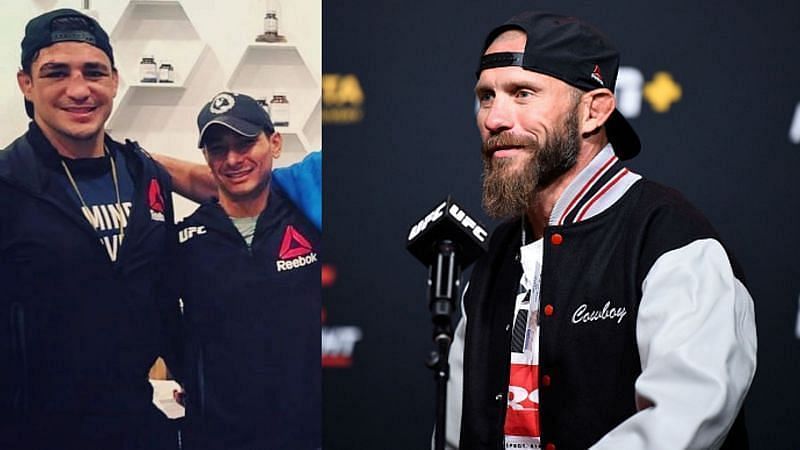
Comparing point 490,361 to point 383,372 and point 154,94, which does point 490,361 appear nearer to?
point 383,372

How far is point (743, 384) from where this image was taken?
1.81m

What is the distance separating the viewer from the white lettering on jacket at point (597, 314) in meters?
1.99

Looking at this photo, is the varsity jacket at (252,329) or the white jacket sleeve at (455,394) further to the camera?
the varsity jacket at (252,329)

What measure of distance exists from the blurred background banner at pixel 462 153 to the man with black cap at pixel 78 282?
538 millimetres

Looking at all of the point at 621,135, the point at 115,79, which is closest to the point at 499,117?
the point at 621,135

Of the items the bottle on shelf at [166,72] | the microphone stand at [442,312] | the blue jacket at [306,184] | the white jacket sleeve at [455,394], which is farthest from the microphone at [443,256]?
the bottle on shelf at [166,72]

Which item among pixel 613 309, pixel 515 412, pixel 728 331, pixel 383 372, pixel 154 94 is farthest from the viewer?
pixel 383 372

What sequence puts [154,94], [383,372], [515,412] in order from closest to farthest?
[515,412] → [154,94] → [383,372]

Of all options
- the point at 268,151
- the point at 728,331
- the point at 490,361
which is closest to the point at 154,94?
the point at 268,151

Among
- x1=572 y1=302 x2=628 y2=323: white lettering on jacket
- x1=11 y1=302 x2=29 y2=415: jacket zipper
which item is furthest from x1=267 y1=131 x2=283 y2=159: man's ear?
x1=572 y1=302 x2=628 y2=323: white lettering on jacket

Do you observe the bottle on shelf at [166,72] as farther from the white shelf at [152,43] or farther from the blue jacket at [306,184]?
the blue jacket at [306,184]

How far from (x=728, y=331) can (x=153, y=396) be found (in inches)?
70.9

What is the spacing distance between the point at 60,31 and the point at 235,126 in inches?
20.8

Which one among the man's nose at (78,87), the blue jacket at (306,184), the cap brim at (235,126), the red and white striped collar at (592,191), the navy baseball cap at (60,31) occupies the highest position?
the navy baseball cap at (60,31)
